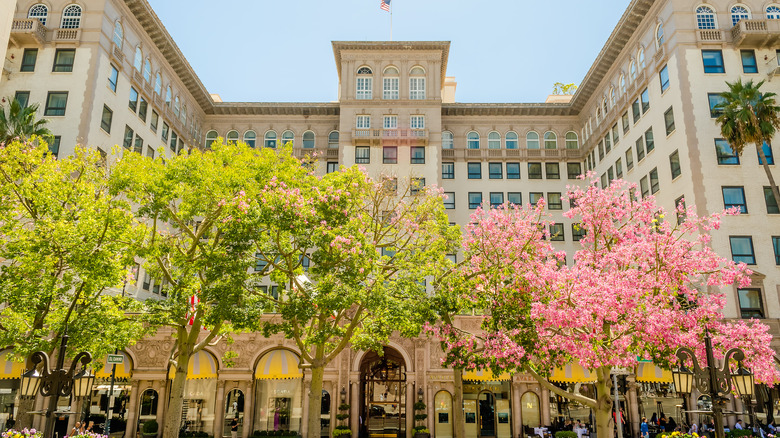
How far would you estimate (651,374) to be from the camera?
109 ft

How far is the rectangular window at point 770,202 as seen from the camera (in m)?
33.2

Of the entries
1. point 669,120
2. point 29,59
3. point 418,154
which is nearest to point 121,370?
point 29,59

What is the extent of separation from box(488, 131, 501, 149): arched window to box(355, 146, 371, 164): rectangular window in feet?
37.3

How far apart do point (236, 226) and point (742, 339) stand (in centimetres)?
1825

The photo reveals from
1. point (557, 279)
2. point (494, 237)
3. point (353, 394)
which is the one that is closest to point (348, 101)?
point (353, 394)

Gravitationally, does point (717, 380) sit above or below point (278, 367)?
below

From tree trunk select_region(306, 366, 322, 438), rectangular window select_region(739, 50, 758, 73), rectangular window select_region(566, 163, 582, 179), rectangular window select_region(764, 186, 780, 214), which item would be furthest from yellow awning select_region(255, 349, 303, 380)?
rectangular window select_region(739, 50, 758, 73)

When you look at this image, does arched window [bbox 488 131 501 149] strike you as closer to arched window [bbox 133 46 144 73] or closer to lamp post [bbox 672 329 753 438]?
arched window [bbox 133 46 144 73]

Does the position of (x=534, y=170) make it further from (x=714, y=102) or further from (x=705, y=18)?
(x=705, y=18)

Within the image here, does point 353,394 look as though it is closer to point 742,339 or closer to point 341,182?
point 341,182

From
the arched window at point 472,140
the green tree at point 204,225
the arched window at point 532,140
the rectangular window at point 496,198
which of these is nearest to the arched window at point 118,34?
the green tree at point 204,225

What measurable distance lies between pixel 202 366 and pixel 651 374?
84.7ft

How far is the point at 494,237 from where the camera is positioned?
2247 centimetres

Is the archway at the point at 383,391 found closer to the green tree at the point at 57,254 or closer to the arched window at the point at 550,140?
the green tree at the point at 57,254
